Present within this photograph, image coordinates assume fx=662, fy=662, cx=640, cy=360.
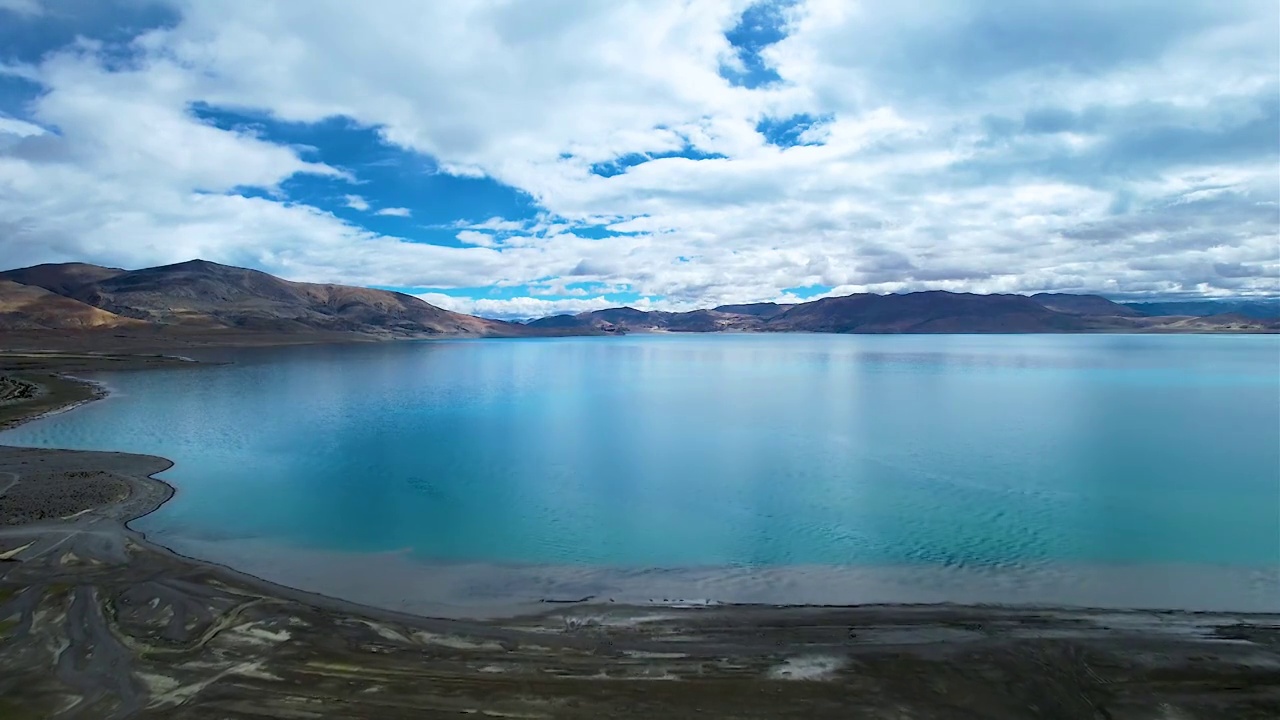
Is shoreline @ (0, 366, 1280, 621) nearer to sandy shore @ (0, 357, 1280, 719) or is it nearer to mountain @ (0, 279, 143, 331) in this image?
sandy shore @ (0, 357, 1280, 719)

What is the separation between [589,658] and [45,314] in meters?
171

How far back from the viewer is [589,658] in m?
8.77

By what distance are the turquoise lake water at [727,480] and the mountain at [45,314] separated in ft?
378

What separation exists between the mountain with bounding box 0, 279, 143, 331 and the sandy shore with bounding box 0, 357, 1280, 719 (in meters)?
145

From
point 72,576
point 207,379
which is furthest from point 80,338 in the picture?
point 72,576

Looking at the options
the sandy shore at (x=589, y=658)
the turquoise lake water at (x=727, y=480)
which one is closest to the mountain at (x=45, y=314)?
the turquoise lake water at (x=727, y=480)

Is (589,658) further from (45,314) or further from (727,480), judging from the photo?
(45,314)

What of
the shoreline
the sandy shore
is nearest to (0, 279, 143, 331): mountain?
the shoreline

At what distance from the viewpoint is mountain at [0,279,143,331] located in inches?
4921

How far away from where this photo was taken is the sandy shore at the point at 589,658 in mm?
7582

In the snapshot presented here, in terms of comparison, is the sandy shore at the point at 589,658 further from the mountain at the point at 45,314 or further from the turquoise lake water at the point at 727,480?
the mountain at the point at 45,314

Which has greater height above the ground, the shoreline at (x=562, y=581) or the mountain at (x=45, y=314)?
the mountain at (x=45, y=314)

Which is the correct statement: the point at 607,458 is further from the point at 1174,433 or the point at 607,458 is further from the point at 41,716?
the point at 1174,433

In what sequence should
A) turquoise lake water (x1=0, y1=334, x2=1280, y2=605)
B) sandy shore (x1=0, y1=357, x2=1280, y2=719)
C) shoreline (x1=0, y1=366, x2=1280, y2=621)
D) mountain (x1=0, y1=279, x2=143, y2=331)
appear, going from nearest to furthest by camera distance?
1. sandy shore (x1=0, y1=357, x2=1280, y2=719)
2. shoreline (x1=0, y1=366, x2=1280, y2=621)
3. turquoise lake water (x1=0, y1=334, x2=1280, y2=605)
4. mountain (x1=0, y1=279, x2=143, y2=331)
